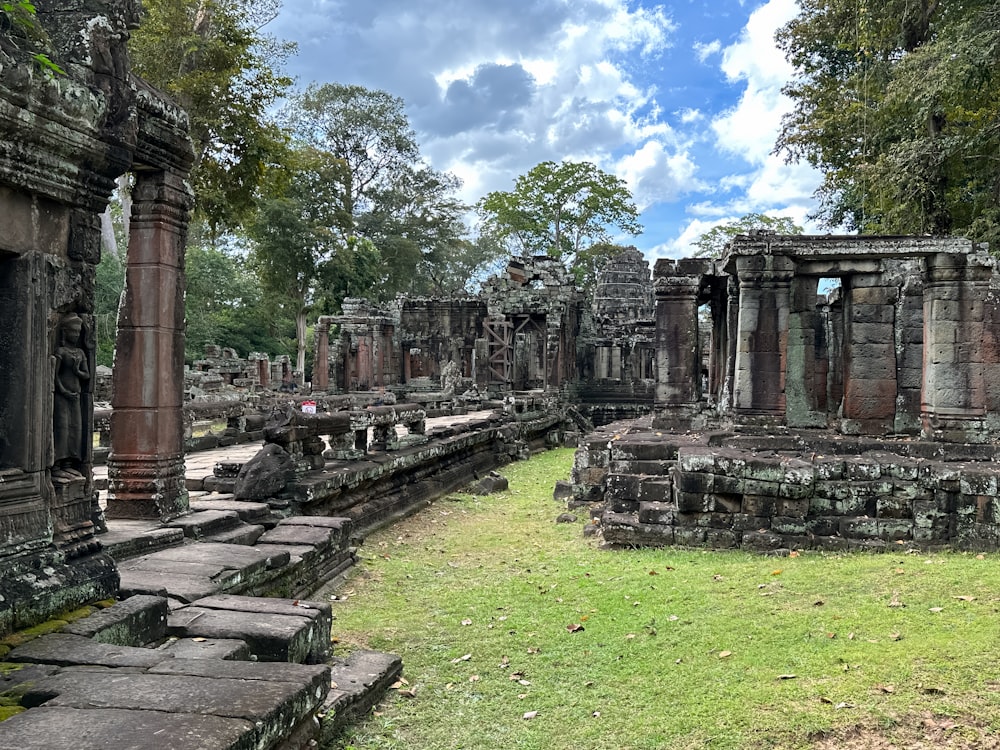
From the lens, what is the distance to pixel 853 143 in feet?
66.1

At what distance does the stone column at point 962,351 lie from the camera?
878 cm

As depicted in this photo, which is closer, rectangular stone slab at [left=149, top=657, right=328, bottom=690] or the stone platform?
rectangular stone slab at [left=149, top=657, right=328, bottom=690]

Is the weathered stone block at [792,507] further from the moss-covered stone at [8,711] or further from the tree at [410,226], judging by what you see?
the tree at [410,226]

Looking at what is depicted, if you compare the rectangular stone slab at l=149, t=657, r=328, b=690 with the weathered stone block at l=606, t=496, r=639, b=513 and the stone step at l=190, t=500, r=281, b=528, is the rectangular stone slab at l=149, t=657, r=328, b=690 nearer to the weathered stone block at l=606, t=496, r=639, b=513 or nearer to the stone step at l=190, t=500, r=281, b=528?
the stone step at l=190, t=500, r=281, b=528

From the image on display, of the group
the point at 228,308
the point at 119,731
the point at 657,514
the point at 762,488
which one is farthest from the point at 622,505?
the point at 228,308

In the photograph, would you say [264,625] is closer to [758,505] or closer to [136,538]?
[136,538]

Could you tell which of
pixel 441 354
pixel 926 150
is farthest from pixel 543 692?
pixel 441 354

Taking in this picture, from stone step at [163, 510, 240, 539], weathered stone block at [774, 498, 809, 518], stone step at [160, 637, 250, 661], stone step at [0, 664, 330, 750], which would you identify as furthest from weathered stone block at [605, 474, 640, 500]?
stone step at [0, 664, 330, 750]

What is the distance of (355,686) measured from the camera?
12.9 ft

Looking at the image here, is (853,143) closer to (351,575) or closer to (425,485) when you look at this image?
(425,485)

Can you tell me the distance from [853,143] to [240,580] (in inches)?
816

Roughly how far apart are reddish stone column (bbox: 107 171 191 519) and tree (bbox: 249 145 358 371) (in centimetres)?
3012

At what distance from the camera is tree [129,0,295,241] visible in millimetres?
15266

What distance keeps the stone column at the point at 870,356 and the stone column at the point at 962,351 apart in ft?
2.91
